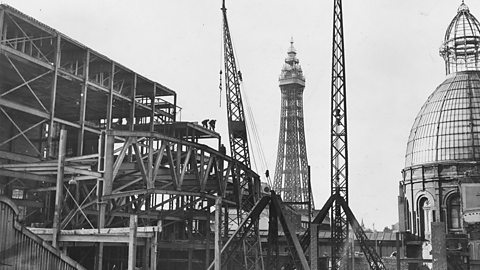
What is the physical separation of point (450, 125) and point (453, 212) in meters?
11.0

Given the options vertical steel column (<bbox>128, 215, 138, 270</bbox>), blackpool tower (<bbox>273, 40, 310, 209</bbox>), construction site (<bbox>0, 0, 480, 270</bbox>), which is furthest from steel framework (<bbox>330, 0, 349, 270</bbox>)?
blackpool tower (<bbox>273, 40, 310, 209</bbox>)

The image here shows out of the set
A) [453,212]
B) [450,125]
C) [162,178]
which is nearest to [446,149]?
[450,125]

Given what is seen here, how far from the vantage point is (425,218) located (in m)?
73.1

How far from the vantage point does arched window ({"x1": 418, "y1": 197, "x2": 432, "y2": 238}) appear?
7250 centimetres

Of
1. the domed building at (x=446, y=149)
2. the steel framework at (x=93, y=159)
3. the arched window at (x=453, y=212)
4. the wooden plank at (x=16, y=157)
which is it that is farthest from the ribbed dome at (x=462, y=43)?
the wooden plank at (x=16, y=157)

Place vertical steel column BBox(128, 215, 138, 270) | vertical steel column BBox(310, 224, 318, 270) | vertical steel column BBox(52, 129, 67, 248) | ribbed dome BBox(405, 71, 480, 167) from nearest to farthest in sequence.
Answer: vertical steel column BBox(128, 215, 138, 270)
vertical steel column BBox(52, 129, 67, 248)
vertical steel column BBox(310, 224, 318, 270)
ribbed dome BBox(405, 71, 480, 167)

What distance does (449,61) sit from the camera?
264 ft

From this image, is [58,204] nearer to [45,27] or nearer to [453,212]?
[45,27]

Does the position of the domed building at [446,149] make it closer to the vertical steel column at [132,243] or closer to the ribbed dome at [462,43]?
the ribbed dome at [462,43]

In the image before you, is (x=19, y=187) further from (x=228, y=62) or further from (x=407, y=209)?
(x=407, y=209)

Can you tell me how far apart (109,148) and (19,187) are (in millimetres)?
9323

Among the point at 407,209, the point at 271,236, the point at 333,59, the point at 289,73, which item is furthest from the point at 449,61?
the point at 289,73

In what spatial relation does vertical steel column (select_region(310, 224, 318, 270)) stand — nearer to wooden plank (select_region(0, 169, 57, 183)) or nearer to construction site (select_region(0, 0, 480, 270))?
construction site (select_region(0, 0, 480, 270))

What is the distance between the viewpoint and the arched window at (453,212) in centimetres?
7012
